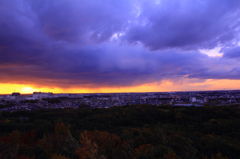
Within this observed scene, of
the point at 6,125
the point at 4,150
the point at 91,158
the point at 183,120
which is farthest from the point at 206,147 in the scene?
the point at 6,125

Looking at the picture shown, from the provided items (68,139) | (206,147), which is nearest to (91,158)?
(68,139)

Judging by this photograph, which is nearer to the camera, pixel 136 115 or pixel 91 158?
pixel 91 158

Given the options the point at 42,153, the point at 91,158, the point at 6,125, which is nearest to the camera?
the point at 91,158

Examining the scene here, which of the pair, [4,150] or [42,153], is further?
[42,153]

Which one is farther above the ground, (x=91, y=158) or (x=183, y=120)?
(x=91, y=158)

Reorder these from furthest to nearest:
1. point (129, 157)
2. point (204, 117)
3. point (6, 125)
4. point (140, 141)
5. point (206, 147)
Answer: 1. point (204, 117)
2. point (6, 125)
3. point (140, 141)
4. point (206, 147)
5. point (129, 157)

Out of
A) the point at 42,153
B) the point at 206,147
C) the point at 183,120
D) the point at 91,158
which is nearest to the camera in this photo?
the point at 91,158

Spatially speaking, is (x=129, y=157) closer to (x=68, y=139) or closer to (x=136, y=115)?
(x=68, y=139)

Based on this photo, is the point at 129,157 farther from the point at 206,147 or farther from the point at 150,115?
the point at 150,115

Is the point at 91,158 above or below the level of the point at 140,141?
above
